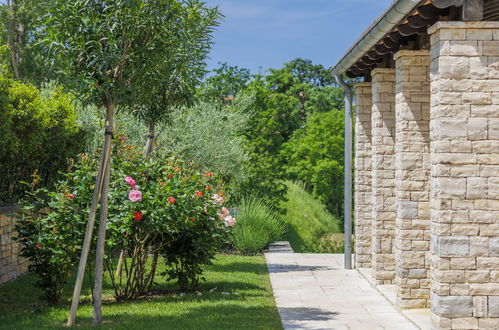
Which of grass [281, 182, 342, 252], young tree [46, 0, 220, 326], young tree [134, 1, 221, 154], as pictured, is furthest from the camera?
grass [281, 182, 342, 252]

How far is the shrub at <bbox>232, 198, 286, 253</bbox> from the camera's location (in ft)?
49.1

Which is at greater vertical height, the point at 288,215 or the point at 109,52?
the point at 109,52

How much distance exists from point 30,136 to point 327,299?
239 inches

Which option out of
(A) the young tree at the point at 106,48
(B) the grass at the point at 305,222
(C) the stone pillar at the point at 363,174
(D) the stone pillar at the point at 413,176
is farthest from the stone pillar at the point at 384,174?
(B) the grass at the point at 305,222

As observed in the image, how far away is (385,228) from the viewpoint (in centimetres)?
948

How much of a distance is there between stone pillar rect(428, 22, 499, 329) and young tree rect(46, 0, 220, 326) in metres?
2.81

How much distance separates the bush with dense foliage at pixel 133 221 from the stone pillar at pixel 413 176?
2.50 metres

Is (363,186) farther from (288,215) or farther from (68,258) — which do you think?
(288,215)

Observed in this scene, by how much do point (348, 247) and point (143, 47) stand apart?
251 inches

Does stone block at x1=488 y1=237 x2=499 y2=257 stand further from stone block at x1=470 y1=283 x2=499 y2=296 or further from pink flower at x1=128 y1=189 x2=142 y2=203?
pink flower at x1=128 y1=189 x2=142 y2=203

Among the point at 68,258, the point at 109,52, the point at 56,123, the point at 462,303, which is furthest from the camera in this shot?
the point at 56,123

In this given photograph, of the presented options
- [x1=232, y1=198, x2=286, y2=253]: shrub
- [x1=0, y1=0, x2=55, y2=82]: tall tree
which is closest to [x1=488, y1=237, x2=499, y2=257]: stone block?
[x1=232, y1=198, x2=286, y2=253]: shrub

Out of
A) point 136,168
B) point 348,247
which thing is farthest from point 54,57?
point 348,247

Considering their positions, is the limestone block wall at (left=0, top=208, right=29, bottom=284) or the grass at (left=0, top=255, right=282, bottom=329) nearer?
the grass at (left=0, top=255, right=282, bottom=329)
